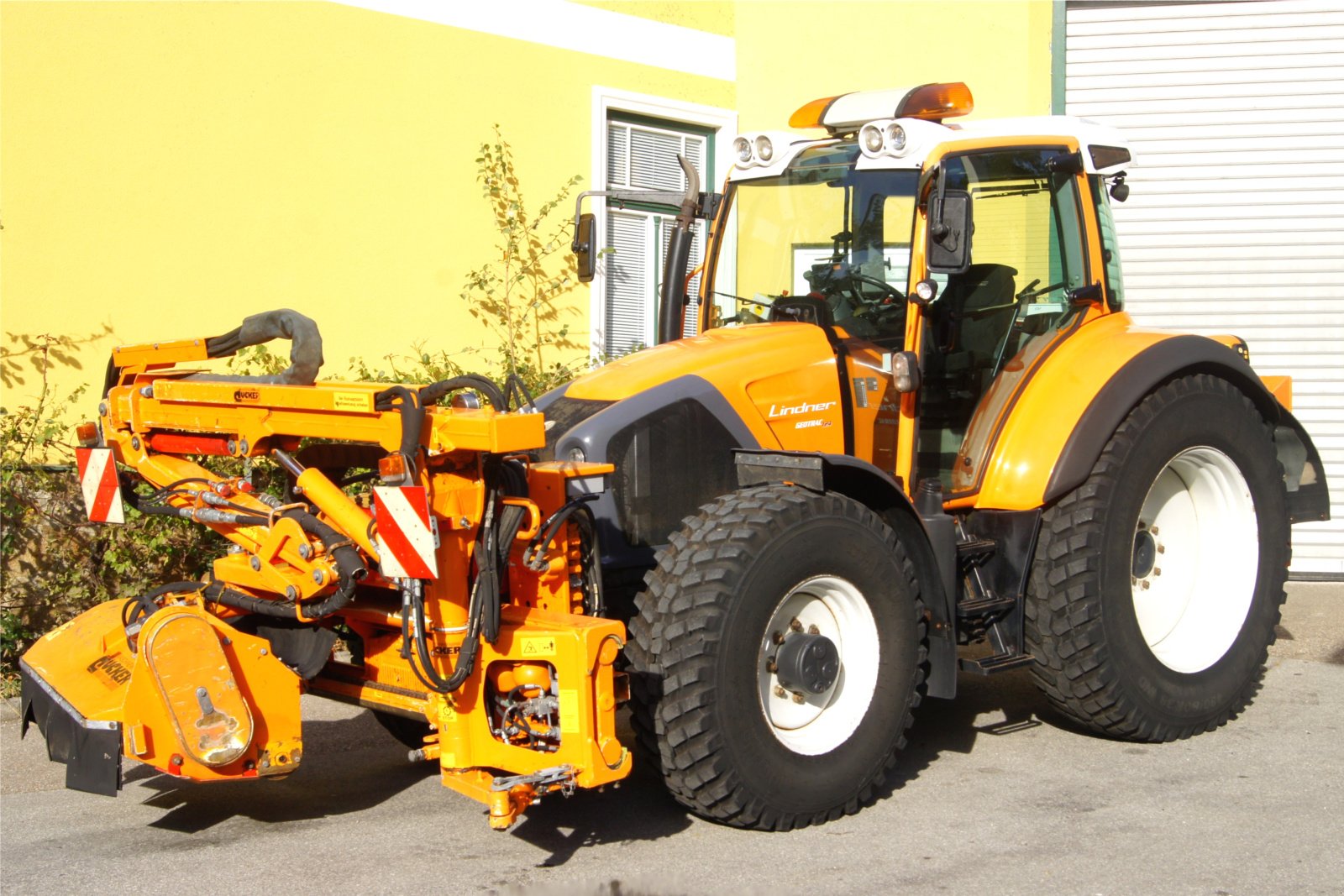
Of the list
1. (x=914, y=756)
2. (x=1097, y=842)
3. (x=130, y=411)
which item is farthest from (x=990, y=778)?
(x=130, y=411)

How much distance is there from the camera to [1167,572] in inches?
239

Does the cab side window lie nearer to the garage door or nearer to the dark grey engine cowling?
the dark grey engine cowling

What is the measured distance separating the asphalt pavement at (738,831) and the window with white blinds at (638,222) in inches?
190

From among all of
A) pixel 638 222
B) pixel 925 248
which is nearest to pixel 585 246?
pixel 925 248

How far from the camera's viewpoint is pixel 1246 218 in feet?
32.4

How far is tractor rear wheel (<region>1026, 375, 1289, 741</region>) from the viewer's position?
17.6ft

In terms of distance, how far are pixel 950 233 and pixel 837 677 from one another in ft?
5.09

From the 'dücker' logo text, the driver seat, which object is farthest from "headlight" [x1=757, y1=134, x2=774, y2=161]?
the 'dücker' logo text

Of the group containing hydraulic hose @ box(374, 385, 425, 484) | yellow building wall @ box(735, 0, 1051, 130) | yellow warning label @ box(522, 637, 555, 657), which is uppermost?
yellow building wall @ box(735, 0, 1051, 130)

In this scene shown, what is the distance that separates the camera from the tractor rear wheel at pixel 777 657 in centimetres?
429

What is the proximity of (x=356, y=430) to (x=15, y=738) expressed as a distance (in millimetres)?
2841

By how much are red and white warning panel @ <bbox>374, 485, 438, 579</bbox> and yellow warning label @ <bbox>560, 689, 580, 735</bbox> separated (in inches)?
20.2

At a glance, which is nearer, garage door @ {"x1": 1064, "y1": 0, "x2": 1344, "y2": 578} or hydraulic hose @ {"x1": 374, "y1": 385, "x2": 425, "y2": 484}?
hydraulic hose @ {"x1": 374, "y1": 385, "x2": 425, "y2": 484}

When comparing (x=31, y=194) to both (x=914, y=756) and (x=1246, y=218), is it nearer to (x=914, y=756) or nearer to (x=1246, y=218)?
(x=914, y=756)
